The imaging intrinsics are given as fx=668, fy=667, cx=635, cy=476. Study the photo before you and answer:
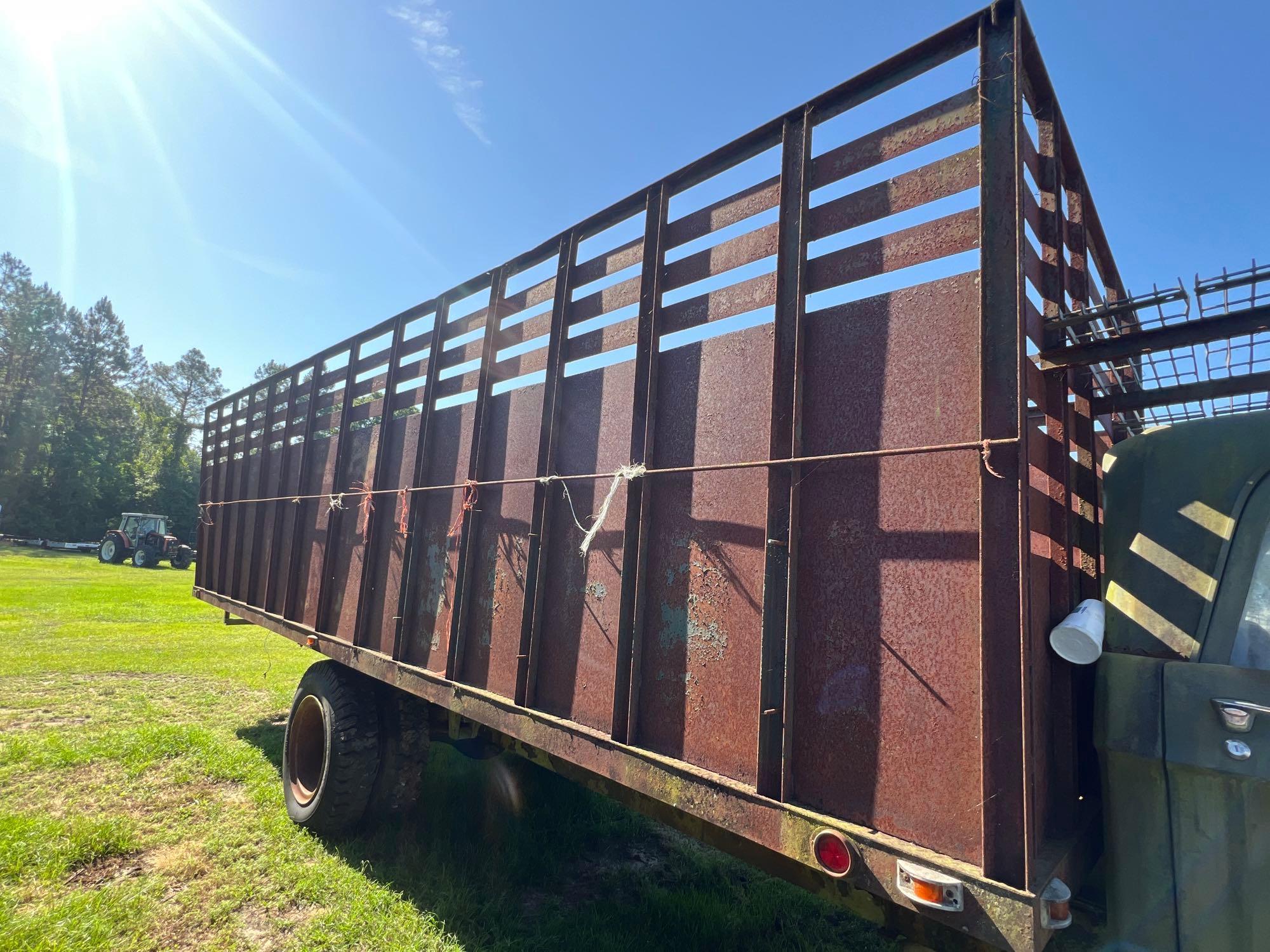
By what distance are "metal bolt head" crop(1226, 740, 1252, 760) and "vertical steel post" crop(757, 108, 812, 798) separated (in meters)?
0.97

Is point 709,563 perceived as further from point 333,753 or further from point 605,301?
point 333,753

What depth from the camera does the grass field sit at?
3.06 metres

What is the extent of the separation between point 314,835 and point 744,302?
3.86 meters

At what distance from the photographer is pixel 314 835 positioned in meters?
3.89

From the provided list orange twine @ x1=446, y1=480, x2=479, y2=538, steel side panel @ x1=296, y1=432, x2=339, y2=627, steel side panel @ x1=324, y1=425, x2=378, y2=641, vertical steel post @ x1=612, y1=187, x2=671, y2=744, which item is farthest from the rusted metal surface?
steel side panel @ x1=296, y1=432, x2=339, y2=627

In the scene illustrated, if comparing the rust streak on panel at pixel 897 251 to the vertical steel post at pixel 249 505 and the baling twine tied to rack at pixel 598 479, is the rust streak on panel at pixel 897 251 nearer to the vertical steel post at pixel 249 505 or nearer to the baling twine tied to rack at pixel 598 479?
the baling twine tied to rack at pixel 598 479

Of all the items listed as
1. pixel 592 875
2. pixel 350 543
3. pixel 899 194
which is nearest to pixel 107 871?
pixel 350 543

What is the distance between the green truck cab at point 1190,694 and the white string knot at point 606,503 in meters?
1.50

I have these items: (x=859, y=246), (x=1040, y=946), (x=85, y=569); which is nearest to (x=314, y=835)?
(x=1040, y=946)

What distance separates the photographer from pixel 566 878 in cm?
372

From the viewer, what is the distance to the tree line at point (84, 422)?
37594mm

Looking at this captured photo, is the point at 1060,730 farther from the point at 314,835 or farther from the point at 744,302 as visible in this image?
the point at 314,835

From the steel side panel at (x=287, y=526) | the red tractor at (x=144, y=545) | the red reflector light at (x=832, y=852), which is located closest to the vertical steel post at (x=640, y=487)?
the red reflector light at (x=832, y=852)

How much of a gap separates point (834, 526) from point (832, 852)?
2.75 feet
